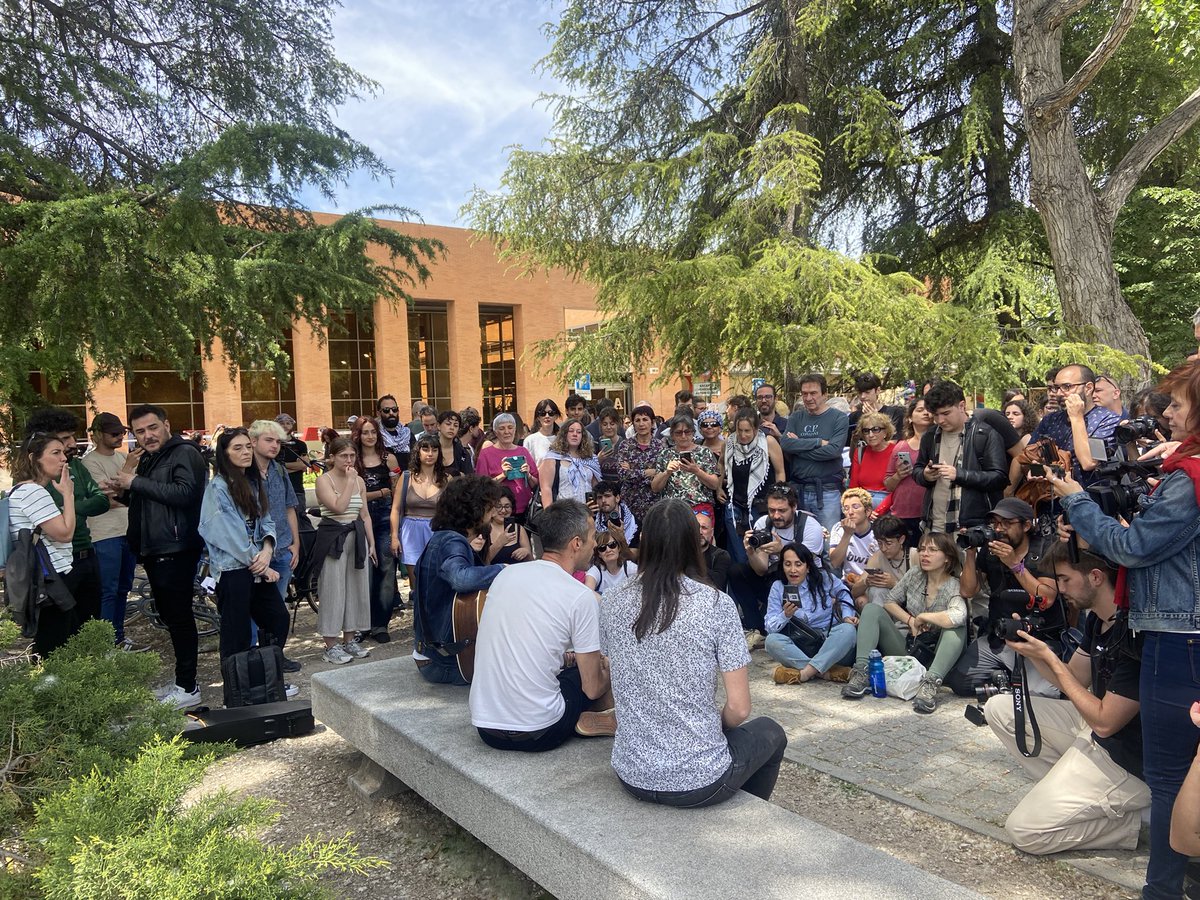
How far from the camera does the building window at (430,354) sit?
3394 cm

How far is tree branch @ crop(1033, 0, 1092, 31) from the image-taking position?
414 inches

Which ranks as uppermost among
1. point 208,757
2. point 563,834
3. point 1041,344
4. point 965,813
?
point 1041,344

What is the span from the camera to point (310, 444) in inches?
1146

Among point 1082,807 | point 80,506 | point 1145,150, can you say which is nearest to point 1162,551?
point 1082,807

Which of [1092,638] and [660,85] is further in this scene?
[660,85]

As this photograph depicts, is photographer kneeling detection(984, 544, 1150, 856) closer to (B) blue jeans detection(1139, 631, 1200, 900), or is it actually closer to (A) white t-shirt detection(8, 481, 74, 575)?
(B) blue jeans detection(1139, 631, 1200, 900)

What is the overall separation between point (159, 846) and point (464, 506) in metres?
2.58

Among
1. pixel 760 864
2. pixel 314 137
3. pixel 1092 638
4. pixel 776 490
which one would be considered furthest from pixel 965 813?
pixel 314 137

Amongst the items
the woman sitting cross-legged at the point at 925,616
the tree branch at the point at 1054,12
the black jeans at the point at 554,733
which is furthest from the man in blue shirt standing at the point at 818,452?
the tree branch at the point at 1054,12

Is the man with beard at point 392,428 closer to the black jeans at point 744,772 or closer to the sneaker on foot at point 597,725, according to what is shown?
the sneaker on foot at point 597,725

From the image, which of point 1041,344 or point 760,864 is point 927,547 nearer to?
point 760,864

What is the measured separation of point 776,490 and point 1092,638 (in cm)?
317

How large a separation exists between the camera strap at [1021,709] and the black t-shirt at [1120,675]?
23cm

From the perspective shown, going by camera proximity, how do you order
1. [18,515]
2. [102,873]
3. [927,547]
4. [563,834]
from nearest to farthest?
[102,873] → [563,834] → [18,515] → [927,547]
